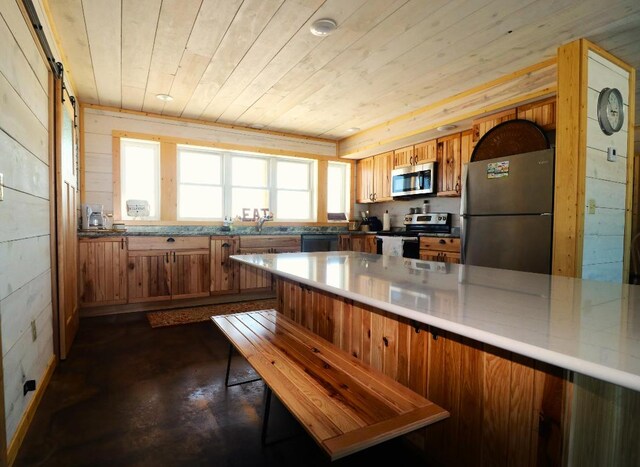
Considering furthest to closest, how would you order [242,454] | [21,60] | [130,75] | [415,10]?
[130,75] < [415,10] < [21,60] < [242,454]

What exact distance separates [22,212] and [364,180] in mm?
4545

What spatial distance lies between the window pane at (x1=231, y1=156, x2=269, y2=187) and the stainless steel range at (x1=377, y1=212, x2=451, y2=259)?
75.3 inches

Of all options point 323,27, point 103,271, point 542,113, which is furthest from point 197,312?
point 542,113

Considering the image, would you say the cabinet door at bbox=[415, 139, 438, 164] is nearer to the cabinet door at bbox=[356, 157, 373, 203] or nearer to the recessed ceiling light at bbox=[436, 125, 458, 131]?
the recessed ceiling light at bbox=[436, 125, 458, 131]

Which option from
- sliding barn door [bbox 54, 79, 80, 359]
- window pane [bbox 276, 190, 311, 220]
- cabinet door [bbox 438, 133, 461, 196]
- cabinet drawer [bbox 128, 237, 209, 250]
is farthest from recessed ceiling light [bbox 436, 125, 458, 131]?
sliding barn door [bbox 54, 79, 80, 359]

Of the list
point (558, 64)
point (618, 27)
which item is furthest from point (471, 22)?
point (618, 27)

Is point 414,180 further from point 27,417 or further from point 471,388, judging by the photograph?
point 27,417

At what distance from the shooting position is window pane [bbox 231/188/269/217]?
4.94m

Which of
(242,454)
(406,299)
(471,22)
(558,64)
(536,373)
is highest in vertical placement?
(471,22)

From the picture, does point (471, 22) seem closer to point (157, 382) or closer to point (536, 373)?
point (536, 373)

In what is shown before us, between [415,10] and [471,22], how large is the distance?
40 centimetres

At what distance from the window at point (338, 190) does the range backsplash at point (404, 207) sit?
22 centimetres

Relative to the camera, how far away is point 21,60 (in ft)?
5.65

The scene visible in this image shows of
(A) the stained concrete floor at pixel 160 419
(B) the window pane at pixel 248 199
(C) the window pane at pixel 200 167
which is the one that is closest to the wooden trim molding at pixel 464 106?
(B) the window pane at pixel 248 199
